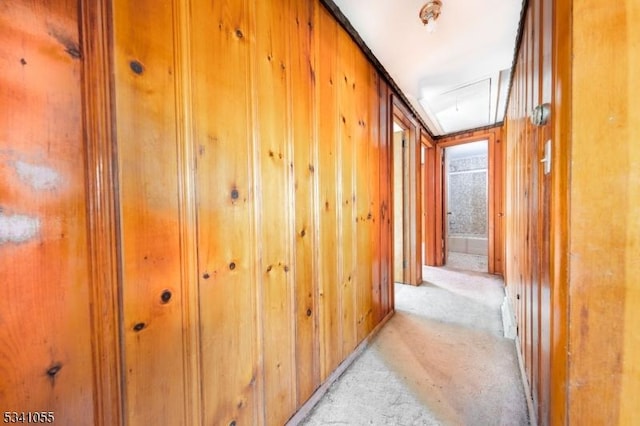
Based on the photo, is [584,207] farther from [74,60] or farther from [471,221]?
[471,221]

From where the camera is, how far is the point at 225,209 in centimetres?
93

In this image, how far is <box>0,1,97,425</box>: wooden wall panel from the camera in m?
0.51

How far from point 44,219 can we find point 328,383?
5.09ft

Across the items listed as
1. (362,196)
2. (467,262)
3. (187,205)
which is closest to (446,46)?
(362,196)

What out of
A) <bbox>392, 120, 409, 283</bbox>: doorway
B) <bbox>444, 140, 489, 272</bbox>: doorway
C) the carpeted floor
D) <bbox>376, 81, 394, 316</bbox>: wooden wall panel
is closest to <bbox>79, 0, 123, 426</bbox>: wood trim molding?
the carpeted floor

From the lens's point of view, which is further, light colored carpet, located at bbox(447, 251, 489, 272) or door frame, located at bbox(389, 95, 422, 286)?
light colored carpet, located at bbox(447, 251, 489, 272)

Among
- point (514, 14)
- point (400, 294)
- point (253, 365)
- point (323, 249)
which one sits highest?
point (514, 14)

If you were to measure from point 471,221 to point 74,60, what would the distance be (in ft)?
21.7

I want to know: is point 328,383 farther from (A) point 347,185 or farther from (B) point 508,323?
(B) point 508,323

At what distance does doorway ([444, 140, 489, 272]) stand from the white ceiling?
9.78 feet

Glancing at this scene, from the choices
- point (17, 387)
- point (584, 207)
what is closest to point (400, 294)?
point (584, 207)

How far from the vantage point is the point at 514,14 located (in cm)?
150

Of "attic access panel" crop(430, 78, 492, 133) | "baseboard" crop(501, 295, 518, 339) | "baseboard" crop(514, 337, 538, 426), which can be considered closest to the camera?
"baseboard" crop(514, 337, 538, 426)

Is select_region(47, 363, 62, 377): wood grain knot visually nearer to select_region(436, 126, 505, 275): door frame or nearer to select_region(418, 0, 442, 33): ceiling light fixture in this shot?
select_region(418, 0, 442, 33): ceiling light fixture
